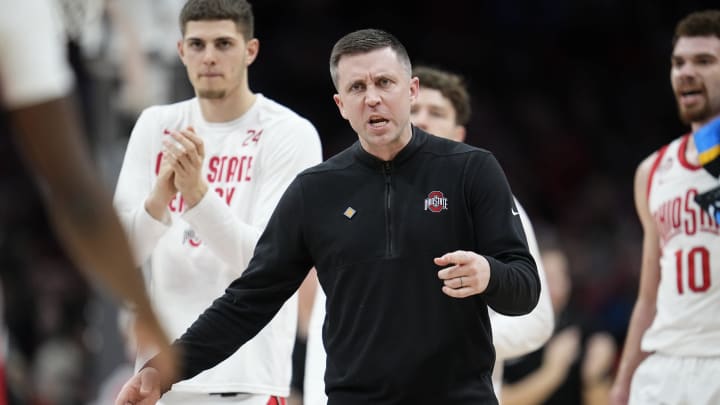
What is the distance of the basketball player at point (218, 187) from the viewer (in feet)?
19.4

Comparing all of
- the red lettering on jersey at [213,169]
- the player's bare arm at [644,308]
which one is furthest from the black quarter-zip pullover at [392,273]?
the player's bare arm at [644,308]

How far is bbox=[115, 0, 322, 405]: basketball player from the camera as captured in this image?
5.91m

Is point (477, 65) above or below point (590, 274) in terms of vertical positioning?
above

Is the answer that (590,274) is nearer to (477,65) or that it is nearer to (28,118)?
(477,65)

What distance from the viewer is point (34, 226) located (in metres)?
18.1

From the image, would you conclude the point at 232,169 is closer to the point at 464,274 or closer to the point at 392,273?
the point at 392,273

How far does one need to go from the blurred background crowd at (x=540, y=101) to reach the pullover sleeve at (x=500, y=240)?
10.6 metres

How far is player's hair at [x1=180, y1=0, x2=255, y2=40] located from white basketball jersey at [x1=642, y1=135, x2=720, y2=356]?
8.79ft

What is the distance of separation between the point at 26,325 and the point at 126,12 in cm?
626

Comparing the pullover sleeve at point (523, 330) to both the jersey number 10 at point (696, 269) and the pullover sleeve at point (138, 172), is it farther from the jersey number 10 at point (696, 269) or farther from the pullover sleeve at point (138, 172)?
the pullover sleeve at point (138, 172)

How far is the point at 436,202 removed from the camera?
5.09m

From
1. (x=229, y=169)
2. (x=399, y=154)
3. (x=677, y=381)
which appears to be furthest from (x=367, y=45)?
(x=677, y=381)

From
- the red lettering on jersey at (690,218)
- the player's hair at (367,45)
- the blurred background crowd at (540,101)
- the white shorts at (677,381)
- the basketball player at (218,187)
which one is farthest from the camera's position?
the blurred background crowd at (540,101)


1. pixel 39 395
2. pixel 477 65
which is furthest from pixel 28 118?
pixel 477 65
